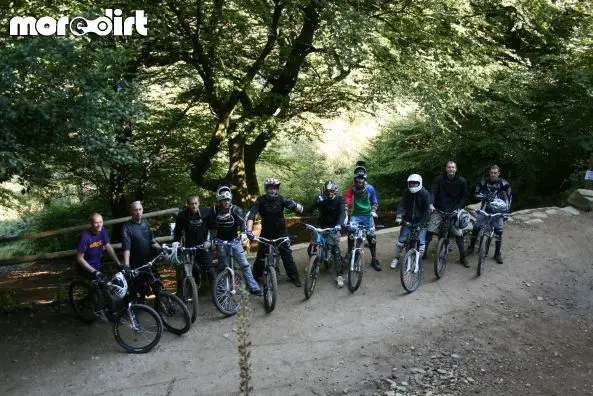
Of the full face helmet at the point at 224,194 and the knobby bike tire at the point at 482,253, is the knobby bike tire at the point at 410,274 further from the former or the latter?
the full face helmet at the point at 224,194

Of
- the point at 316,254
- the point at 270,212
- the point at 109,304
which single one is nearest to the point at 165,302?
the point at 109,304

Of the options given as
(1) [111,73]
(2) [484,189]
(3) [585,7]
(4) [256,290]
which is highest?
(3) [585,7]

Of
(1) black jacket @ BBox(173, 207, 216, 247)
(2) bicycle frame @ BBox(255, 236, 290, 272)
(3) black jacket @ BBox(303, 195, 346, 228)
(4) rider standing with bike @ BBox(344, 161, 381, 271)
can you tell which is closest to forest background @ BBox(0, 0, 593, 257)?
(1) black jacket @ BBox(173, 207, 216, 247)

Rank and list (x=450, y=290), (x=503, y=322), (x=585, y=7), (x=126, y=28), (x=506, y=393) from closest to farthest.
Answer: (x=506, y=393) < (x=503, y=322) < (x=450, y=290) < (x=126, y=28) < (x=585, y=7)

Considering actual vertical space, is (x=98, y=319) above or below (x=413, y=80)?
below

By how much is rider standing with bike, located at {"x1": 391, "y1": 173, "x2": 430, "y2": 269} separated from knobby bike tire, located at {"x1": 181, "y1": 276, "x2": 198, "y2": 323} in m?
3.39

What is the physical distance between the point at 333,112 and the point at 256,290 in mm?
7268

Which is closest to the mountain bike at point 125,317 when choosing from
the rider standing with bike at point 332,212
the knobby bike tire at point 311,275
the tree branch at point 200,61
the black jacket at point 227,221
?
the black jacket at point 227,221

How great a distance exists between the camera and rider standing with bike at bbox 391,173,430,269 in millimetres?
8266

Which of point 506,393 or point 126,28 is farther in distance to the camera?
point 126,28

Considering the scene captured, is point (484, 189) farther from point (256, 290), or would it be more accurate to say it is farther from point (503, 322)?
point (256, 290)

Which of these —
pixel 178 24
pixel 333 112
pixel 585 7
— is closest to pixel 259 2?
pixel 178 24

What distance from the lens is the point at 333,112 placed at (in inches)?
539

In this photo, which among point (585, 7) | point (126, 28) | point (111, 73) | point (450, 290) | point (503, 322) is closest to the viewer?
point (111, 73)
